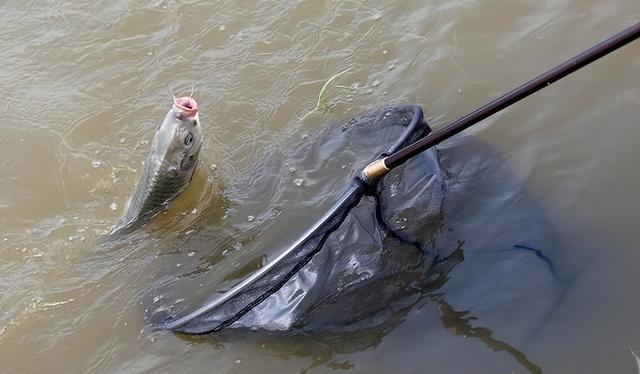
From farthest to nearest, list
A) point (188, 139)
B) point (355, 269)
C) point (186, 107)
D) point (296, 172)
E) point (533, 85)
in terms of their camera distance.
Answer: point (296, 172), point (188, 139), point (186, 107), point (355, 269), point (533, 85)

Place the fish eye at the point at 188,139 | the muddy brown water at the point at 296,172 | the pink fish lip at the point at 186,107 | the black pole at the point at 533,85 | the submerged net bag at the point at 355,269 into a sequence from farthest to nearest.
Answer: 1. the fish eye at the point at 188,139
2. the pink fish lip at the point at 186,107
3. the muddy brown water at the point at 296,172
4. the submerged net bag at the point at 355,269
5. the black pole at the point at 533,85

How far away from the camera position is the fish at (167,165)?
12.4 feet

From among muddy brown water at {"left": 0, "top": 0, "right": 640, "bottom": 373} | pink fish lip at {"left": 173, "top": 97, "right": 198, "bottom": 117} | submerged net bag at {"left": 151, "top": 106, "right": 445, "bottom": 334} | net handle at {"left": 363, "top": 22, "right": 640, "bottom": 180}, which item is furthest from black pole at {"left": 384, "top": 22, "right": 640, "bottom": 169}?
pink fish lip at {"left": 173, "top": 97, "right": 198, "bottom": 117}

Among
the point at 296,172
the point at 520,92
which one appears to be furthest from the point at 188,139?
the point at 520,92

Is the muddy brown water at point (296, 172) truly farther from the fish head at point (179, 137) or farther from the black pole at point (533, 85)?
the black pole at point (533, 85)

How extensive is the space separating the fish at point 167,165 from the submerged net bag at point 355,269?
86cm

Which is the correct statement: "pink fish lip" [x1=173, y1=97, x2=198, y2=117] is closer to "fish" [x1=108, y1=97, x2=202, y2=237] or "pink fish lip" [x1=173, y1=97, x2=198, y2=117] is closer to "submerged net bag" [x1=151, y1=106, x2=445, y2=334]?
"fish" [x1=108, y1=97, x2=202, y2=237]

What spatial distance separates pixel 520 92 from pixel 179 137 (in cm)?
208

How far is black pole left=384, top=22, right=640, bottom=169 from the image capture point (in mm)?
2077

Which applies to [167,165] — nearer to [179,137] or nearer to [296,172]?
[179,137]

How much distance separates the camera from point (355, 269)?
3.21 meters

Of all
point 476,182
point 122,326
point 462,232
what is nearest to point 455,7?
point 476,182

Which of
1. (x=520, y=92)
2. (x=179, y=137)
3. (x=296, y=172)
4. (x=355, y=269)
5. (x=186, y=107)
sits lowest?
(x=355, y=269)

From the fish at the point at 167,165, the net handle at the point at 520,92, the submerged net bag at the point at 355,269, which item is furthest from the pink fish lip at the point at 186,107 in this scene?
the net handle at the point at 520,92
